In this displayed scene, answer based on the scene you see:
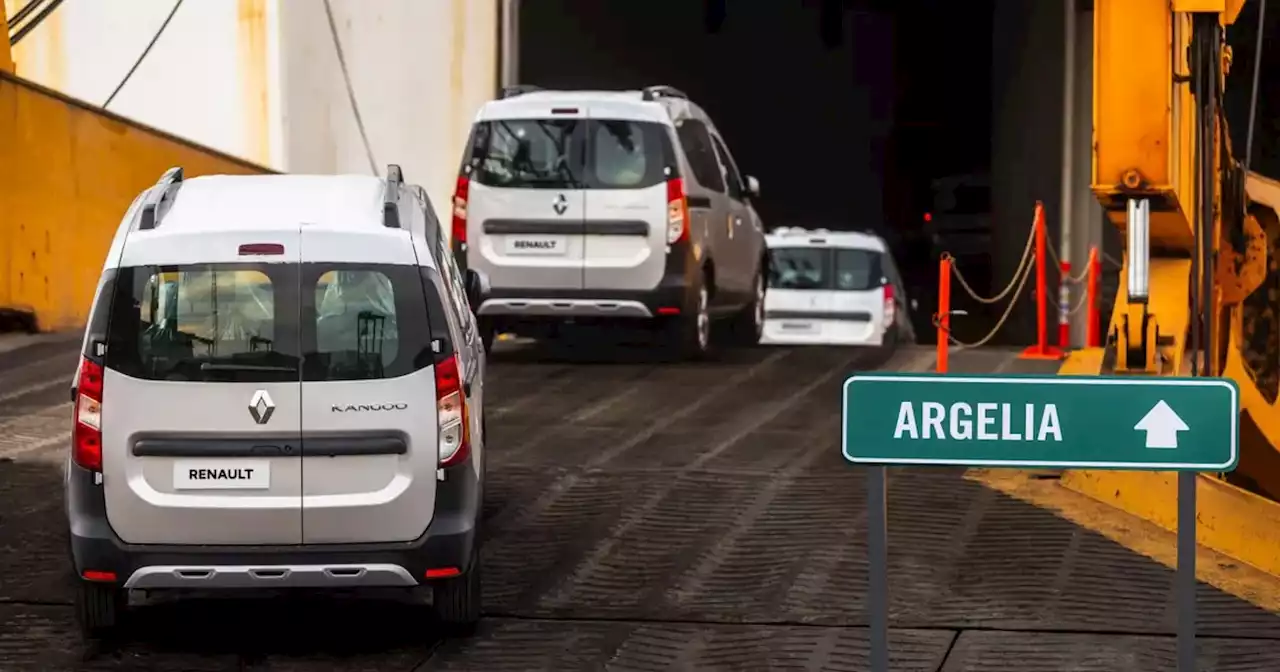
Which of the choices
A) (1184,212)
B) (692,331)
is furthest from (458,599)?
(692,331)

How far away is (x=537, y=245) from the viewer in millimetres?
15164

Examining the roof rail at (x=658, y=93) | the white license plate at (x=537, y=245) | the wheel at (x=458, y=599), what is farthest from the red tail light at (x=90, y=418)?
the roof rail at (x=658, y=93)

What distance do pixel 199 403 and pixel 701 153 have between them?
9390mm

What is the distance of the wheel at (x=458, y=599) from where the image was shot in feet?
25.5

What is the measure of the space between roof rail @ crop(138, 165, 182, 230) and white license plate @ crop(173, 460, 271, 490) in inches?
35.4

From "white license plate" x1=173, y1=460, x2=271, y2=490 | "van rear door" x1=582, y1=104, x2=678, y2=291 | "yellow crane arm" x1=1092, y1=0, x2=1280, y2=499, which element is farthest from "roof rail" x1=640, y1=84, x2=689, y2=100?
"white license plate" x1=173, y1=460, x2=271, y2=490

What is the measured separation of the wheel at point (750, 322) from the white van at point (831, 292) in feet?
7.77

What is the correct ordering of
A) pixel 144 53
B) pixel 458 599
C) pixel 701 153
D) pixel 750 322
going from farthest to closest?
pixel 144 53
pixel 750 322
pixel 701 153
pixel 458 599

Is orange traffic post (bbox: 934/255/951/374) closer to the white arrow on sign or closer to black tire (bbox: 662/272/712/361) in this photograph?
black tire (bbox: 662/272/712/361)

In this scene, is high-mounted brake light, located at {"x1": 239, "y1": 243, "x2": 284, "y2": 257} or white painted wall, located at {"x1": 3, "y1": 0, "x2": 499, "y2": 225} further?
white painted wall, located at {"x1": 3, "y1": 0, "x2": 499, "y2": 225}

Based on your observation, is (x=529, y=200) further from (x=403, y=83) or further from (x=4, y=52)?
(x=403, y=83)

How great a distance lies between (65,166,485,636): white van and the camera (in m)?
7.29

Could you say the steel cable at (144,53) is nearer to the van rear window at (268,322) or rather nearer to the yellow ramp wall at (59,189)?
the yellow ramp wall at (59,189)

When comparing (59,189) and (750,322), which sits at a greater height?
(59,189)
